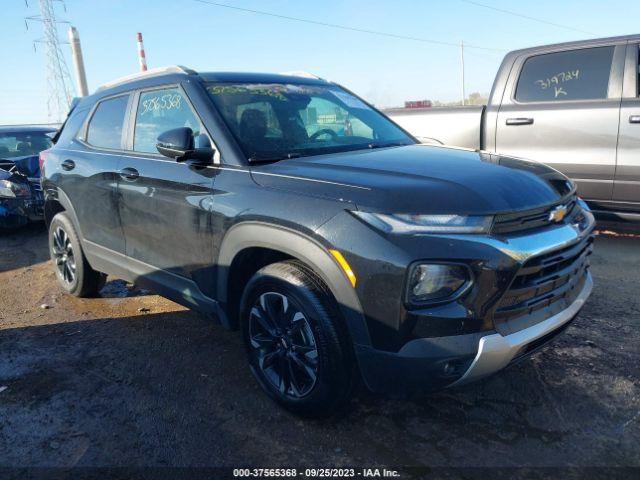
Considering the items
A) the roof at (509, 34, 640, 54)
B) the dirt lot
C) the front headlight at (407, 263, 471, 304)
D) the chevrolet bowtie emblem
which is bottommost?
the dirt lot

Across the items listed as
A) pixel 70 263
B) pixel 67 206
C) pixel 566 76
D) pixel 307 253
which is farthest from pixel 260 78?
pixel 566 76

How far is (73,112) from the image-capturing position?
4734 mm

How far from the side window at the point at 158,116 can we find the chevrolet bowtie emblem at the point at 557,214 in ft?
6.61

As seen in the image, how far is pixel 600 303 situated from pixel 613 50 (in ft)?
8.80

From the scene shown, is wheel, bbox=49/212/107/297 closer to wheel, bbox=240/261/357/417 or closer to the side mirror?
the side mirror

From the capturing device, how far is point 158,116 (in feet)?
11.7

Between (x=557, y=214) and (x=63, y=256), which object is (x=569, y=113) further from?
(x=63, y=256)

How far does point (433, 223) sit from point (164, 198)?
1791 mm

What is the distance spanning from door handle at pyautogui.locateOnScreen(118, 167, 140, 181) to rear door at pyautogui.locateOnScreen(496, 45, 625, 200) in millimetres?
3889

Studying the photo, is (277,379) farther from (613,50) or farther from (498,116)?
(613,50)

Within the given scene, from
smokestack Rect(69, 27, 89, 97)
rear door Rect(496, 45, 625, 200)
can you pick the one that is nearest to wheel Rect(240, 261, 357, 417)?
rear door Rect(496, 45, 625, 200)

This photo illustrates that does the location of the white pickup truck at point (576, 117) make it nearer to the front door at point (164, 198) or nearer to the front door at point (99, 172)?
the front door at point (164, 198)

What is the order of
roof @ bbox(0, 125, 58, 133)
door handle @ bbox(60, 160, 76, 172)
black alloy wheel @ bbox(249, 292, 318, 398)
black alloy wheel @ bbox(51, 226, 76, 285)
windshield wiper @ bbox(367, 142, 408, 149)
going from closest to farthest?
black alloy wheel @ bbox(249, 292, 318, 398), windshield wiper @ bbox(367, 142, 408, 149), door handle @ bbox(60, 160, 76, 172), black alloy wheel @ bbox(51, 226, 76, 285), roof @ bbox(0, 125, 58, 133)

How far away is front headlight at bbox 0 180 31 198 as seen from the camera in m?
7.00
